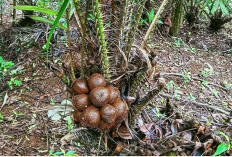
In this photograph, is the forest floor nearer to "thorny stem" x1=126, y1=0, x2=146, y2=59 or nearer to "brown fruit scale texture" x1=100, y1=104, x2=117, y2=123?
"thorny stem" x1=126, y1=0, x2=146, y2=59

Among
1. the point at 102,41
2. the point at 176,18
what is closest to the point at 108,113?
the point at 102,41

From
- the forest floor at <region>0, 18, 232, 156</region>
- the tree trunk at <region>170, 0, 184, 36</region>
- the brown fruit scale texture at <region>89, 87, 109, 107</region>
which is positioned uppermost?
the tree trunk at <region>170, 0, 184, 36</region>

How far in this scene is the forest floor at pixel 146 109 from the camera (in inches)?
66.9

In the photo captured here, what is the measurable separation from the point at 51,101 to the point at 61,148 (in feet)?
2.10

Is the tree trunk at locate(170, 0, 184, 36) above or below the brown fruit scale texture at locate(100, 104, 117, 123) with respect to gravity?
above

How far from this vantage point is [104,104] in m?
1.46

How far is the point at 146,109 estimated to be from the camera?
2.26 meters

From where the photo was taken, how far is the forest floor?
5.57ft

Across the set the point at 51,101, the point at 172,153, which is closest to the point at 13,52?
the point at 51,101

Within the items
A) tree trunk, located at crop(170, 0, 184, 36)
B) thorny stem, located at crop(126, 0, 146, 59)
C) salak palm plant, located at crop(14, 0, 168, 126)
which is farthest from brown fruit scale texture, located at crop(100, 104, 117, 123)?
tree trunk, located at crop(170, 0, 184, 36)

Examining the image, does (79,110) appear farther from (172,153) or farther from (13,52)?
(13,52)

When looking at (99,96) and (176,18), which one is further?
(176,18)

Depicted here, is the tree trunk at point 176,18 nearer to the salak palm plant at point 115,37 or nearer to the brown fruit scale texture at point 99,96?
the salak palm plant at point 115,37

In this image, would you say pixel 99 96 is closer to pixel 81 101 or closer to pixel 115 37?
pixel 81 101
